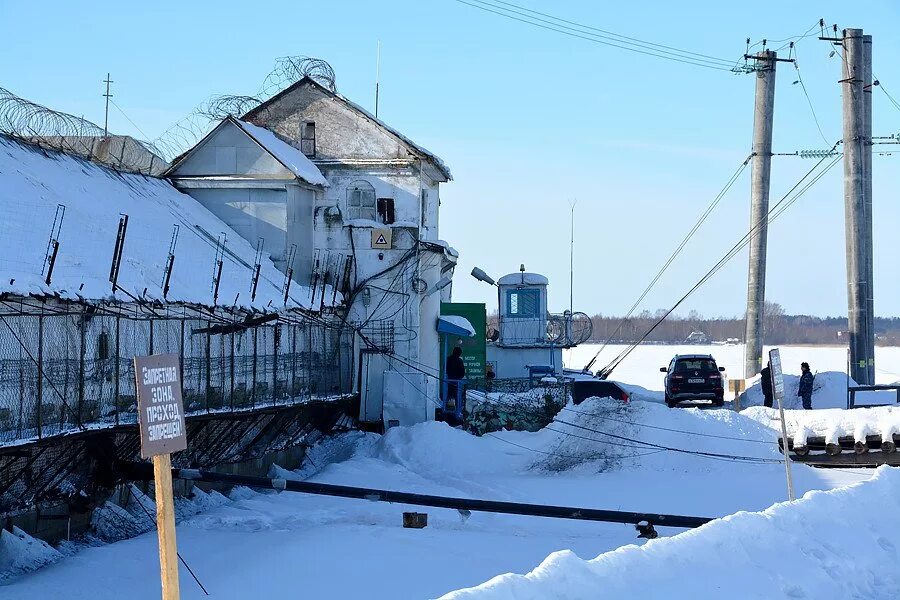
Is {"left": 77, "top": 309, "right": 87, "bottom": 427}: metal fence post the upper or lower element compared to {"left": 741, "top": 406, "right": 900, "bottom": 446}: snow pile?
upper

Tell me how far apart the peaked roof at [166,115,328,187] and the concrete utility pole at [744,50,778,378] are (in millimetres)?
16103

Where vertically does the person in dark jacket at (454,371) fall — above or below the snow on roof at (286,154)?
below

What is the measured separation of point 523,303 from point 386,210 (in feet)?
58.9

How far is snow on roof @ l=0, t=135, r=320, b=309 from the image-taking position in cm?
1798

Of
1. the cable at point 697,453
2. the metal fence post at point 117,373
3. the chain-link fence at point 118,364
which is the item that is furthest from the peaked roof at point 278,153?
the metal fence post at point 117,373

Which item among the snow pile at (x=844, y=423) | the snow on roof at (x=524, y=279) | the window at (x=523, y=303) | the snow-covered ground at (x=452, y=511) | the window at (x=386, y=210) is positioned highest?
the window at (x=386, y=210)

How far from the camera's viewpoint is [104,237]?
21625mm

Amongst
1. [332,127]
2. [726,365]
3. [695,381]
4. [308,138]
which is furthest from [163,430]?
[726,365]

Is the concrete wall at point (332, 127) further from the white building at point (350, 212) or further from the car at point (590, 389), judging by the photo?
the car at point (590, 389)

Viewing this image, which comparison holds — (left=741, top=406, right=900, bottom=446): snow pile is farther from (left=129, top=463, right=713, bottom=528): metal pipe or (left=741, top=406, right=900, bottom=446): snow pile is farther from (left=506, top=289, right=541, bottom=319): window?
(left=506, top=289, right=541, bottom=319): window

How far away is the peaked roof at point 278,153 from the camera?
103 ft

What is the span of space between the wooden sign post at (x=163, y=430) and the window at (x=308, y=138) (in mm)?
26077

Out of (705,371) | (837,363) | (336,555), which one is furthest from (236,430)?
(837,363)

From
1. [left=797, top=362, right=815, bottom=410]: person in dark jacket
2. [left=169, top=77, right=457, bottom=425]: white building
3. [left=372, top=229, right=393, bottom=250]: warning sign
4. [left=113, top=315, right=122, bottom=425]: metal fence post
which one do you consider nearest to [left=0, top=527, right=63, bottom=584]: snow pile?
[left=113, top=315, right=122, bottom=425]: metal fence post
